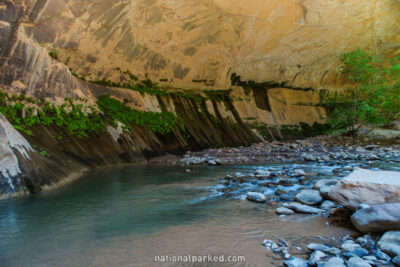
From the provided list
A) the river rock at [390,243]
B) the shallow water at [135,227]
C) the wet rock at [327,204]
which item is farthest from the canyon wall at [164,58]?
the river rock at [390,243]

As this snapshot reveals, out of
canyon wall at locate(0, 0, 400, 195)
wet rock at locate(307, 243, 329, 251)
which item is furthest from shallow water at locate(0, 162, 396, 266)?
canyon wall at locate(0, 0, 400, 195)

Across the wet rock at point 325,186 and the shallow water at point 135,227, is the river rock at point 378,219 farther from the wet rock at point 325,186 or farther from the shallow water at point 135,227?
the wet rock at point 325,186

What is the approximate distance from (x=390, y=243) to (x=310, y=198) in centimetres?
179

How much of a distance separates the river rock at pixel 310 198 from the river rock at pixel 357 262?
1.99m

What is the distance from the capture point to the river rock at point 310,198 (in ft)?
13.9

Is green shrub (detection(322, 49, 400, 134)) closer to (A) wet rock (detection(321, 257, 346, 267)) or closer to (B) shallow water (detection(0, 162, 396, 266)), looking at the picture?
(B) shallow water (detection(0, 162, 396, 266))

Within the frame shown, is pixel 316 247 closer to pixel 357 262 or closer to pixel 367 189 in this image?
pixel 357 262

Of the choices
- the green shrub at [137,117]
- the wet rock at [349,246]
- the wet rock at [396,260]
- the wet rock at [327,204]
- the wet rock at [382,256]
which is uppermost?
the green shrub at [137,117]

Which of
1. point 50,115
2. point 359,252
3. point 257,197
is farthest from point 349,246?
point 50,115

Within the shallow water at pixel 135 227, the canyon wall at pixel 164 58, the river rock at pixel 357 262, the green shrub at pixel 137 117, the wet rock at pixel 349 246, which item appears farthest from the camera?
the green shrub at pixel 137 117

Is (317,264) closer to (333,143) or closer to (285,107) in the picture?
(333,143)

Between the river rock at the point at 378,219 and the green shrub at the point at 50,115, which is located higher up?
the green shrub at the point at 50,115

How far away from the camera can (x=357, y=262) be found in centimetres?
221

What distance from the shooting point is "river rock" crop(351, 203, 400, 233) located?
2.78 metres
